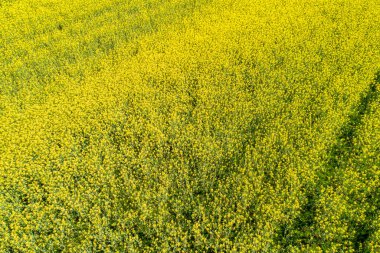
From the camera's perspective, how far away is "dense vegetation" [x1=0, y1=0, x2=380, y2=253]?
5875 mm

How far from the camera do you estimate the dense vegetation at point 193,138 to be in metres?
5.88

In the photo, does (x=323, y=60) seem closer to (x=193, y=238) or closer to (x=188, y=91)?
A: (x=188, y=91)

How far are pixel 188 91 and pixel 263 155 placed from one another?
4.20 m

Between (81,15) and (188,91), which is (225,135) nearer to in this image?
(188,91)

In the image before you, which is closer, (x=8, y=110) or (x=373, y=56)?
(x=8, y=110)

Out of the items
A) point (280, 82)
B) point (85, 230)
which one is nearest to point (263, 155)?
point (280, 82)

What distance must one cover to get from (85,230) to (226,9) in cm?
1602

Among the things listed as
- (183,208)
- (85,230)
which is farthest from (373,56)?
(85,230)

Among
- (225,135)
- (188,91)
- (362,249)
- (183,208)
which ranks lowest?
(362,249)

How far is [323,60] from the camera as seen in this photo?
11.3 meters

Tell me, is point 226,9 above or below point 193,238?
above

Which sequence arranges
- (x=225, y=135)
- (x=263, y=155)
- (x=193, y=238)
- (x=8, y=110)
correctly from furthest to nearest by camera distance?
(x=8, y=110)
(x=225, y=135)
(x=263, y=155)
(x=193, y=238)

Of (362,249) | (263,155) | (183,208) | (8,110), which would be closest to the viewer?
(362,249)

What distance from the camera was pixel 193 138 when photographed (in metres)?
7.94
